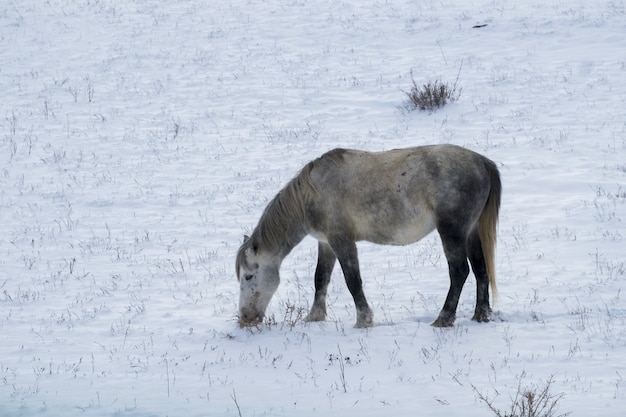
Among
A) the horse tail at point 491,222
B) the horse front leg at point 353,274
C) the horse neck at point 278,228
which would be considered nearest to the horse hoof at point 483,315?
the horse tail at point 491,222

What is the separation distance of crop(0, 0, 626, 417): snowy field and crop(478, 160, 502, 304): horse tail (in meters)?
0.48

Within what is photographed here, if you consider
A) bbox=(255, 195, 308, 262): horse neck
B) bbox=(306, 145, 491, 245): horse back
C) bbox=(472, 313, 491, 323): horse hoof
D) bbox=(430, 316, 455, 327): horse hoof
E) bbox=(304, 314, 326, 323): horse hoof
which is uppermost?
bbox=(306, 145, 491, 245): horse back

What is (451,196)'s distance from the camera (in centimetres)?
718

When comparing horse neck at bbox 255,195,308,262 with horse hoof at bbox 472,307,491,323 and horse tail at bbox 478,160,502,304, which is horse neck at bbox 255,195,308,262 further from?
horse hoof at bbox 472,307,491,323

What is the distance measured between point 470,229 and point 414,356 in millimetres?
1491

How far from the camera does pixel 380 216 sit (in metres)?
7.48

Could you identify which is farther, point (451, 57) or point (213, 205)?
point (451, 57)

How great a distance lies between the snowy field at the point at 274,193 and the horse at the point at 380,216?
1.22 ft

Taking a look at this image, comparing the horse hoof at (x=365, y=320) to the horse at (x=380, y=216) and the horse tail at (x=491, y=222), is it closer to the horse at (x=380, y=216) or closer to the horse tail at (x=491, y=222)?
the horse at (x=380, y=216)

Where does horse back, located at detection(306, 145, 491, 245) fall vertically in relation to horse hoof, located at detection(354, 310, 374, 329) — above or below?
above

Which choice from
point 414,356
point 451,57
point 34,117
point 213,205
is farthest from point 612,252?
point 34,117

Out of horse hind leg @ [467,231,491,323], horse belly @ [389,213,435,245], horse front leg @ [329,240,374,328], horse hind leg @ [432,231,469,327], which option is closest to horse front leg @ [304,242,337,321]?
horse front leg @ [329,240,374,328]

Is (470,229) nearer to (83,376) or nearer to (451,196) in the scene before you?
(451,196)

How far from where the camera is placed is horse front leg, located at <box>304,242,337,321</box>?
26.3ft
